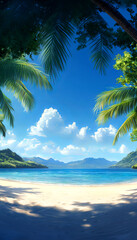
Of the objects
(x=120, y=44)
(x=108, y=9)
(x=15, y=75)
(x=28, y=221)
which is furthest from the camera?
(x=15, y=75)

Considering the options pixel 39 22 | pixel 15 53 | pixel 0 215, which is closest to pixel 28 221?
pixel 0 215

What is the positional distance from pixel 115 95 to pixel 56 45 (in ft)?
16.4

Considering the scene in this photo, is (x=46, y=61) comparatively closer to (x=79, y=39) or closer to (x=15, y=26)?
(x=15, y=26)

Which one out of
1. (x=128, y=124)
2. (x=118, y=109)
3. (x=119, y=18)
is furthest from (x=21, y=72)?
(x=128, y=124)

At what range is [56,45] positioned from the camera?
3021mm

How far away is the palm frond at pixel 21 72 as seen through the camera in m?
5.07

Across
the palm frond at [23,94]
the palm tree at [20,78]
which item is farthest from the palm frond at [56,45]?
the palm frond at [23,94]

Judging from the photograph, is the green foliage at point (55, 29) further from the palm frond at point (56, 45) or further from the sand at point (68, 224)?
the sand at point (68, 224)

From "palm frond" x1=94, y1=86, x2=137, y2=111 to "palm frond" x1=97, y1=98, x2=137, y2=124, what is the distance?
0.28 meters

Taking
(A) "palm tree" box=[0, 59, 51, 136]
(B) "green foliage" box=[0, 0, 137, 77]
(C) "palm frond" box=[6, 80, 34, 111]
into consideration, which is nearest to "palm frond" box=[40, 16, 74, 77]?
(B) "green foliage" box=[0, 0, 137, 77]

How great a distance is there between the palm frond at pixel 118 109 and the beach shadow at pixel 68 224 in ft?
17.0

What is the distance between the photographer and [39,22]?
314cm

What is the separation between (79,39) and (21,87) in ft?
14.5

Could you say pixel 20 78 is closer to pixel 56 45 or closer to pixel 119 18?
pixel 56 45
